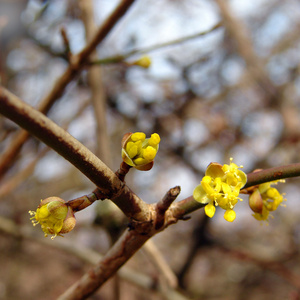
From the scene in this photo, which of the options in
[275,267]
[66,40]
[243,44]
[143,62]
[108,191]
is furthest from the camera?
[243,44]

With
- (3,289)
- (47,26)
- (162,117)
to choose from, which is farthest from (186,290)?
(47,26)

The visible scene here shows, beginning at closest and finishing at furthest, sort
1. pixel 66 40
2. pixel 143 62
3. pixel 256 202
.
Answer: pixel 256 202, pixel 66 40, pixel 143 62

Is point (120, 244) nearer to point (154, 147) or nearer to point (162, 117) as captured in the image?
point (154, 147)

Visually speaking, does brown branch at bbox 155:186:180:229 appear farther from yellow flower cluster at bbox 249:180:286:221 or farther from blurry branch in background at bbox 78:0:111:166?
blurry branch in background at bbox 78:0:111:166

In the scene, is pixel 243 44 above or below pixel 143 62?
above

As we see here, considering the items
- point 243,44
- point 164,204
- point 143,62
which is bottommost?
point 164,204

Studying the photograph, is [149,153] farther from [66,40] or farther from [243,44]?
[243,44]

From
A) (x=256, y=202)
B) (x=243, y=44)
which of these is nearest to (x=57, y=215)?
(x=256, y=202)
